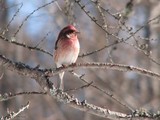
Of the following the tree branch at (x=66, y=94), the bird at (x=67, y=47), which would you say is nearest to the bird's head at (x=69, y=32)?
the bird at (x=67, y=47)

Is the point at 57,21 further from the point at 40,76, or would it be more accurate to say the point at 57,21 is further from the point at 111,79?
the point at 40,76

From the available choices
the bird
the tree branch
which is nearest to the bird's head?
the bird

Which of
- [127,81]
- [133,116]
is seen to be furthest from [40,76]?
[127,81]

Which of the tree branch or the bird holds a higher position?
the bird

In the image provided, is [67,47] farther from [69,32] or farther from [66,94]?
[66,94]

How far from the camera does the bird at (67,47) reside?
5.85 metres

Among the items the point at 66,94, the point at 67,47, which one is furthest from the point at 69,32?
the point at 66,94

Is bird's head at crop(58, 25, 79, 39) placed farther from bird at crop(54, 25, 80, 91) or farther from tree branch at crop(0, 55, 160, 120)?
tree branch at crop(0, 55, 160, 120)

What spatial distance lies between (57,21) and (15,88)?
2604 mm

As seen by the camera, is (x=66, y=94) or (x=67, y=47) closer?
(x=66, y=94)

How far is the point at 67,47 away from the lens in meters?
5.96

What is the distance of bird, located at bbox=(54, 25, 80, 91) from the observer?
5.85 m

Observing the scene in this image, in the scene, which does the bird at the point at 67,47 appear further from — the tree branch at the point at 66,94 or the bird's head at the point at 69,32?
the tree branch at the point at 66,94

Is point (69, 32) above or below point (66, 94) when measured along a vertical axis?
above
